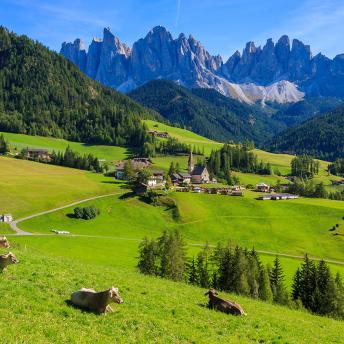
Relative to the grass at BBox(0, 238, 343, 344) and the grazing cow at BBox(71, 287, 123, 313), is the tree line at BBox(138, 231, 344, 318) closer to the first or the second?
the grass at BBox(0, 238, 343, 344)

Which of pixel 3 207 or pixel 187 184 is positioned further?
pixel 187 184

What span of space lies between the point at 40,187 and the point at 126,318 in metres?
144

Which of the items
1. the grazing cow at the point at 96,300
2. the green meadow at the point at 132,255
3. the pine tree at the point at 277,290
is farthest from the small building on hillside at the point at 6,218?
the grazing cow at the point at 96,300

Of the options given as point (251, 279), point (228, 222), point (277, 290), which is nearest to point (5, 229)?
point (228, 222)

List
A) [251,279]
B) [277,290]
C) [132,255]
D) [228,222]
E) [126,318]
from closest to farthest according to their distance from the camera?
[126,318]
[251,279]
[277,290]
[132,255]
[228,222]

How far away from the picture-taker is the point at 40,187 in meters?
159

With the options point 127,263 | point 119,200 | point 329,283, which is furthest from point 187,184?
point 329,283

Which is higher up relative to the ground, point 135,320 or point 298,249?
point 135,320

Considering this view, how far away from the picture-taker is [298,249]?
126 metres

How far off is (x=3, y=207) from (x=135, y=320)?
12142 centimetres

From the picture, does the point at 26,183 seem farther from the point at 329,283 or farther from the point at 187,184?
the point at 329,283

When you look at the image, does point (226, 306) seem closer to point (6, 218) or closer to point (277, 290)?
point (277, 290)

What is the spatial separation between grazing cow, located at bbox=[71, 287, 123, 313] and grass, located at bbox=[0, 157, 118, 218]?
115 meters

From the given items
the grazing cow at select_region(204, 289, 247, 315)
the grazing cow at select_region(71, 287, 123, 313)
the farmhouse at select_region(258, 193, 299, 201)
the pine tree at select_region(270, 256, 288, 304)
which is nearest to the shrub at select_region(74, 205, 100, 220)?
the farmhouse at select_region(258, 193, 299, 201)
